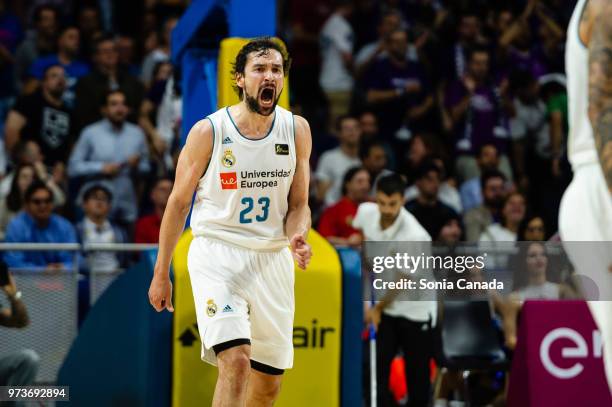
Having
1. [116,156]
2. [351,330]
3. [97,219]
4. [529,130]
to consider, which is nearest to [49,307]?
[97,219]

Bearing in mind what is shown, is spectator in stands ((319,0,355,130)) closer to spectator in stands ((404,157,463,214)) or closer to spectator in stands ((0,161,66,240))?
spectator in stands ((404,157,463,214))

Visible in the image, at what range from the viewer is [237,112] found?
242 inches

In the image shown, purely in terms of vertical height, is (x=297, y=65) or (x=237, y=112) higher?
(x=297, y=65)

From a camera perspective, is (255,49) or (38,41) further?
(38,41)

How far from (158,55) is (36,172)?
9.11ft

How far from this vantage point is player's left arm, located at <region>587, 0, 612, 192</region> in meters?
3.80

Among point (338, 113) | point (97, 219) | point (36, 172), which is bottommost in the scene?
point (97, 219)

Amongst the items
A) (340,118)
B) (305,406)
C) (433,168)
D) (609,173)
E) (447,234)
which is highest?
(340,118)

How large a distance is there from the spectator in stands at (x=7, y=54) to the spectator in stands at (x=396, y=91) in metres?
4.18

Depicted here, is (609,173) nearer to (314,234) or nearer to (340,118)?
(314,234)

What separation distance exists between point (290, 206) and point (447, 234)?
419 cm

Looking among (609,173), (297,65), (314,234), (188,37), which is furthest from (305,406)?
(297,65)

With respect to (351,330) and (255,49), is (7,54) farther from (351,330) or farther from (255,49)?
(255,49)

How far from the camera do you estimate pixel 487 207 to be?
11.6 meters
